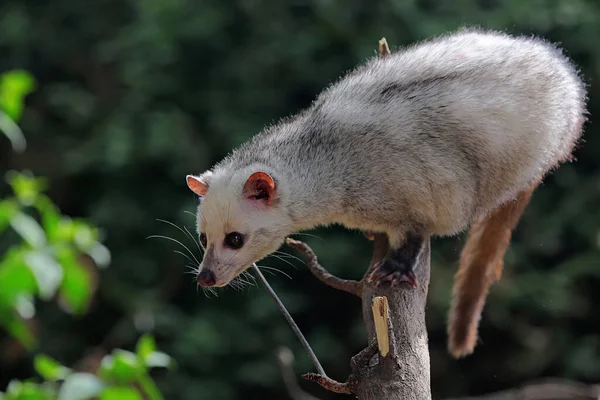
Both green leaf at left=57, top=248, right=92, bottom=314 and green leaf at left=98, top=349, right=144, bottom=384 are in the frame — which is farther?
green leaf at left=57, top=248, right=92, bottom=314

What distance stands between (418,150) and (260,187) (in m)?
0.65

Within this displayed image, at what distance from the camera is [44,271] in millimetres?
3312

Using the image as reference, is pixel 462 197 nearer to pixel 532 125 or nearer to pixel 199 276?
pixel 532 125

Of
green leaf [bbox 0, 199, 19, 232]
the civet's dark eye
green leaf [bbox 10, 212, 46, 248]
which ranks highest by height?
green leaf [bbox 0, 199, 19, 232]

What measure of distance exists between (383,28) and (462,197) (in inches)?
135

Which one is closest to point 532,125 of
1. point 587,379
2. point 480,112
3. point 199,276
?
point 480,112

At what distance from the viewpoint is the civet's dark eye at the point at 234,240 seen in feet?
10.7

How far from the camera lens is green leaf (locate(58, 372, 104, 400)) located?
3064 mm

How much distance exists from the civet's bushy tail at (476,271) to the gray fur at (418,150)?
16.1 inches

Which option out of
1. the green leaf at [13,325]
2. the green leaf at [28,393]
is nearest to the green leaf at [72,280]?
the green leaf at [13,325]

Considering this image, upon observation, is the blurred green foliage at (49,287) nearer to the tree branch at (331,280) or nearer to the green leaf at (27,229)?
the green leaf at (27,229)

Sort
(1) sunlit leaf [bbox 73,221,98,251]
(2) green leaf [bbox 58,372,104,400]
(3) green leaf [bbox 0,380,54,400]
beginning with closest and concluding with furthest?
(2) green leaf [bbox 58,372,104,400] → (3) green leaf [bbox 0,380,54,400] → (1) sunlit leaf [bbox 73,221,98,251]

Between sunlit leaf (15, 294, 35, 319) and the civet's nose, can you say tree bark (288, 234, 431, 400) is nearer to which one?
the civet's nose

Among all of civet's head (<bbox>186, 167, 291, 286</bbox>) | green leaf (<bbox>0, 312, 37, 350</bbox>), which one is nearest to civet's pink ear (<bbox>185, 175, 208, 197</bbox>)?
civet's head (<bbox>186, 167, 291, 286</bbox>)
